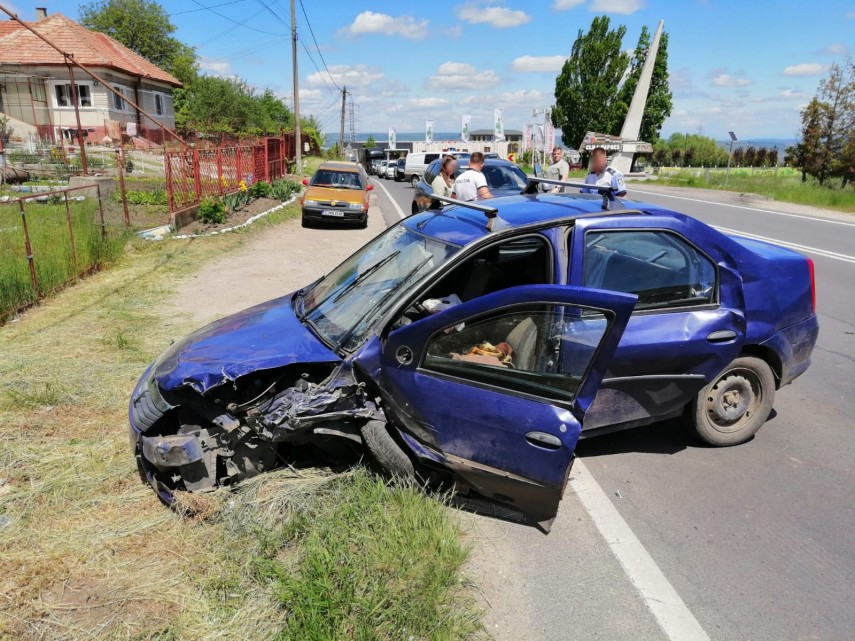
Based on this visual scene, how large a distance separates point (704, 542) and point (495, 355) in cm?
156

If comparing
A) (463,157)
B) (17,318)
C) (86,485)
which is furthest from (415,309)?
(463,157)

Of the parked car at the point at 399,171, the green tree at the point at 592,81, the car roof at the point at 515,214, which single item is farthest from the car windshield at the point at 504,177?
the green tree at the point at 592,81

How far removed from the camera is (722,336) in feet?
13.0

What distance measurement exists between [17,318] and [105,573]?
19.0 feet

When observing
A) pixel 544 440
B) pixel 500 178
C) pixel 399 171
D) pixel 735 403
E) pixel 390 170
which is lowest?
pixel 390 170

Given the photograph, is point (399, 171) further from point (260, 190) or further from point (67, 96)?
point (260, 190)

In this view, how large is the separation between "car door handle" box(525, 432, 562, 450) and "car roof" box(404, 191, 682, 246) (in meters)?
1.25

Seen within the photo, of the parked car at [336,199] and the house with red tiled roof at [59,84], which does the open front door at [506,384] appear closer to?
the parked car at [336,199]

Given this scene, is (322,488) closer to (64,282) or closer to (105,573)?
(105,573)

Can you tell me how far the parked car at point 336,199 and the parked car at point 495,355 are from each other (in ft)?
42.3

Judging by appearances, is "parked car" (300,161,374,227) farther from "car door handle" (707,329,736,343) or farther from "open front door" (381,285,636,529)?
"open front door" (381,285,636,529)

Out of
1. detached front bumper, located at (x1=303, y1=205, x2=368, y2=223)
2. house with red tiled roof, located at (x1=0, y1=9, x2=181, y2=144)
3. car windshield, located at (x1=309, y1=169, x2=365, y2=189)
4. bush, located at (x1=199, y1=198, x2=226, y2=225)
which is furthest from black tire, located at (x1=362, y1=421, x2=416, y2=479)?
house with red tiled roof, located at (x1=0, y1=9, x2=181, y2=144)

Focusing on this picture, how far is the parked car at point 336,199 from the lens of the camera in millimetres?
17094

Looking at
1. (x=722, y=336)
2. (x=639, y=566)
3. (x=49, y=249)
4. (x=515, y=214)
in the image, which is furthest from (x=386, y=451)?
(x=49, y=249)
